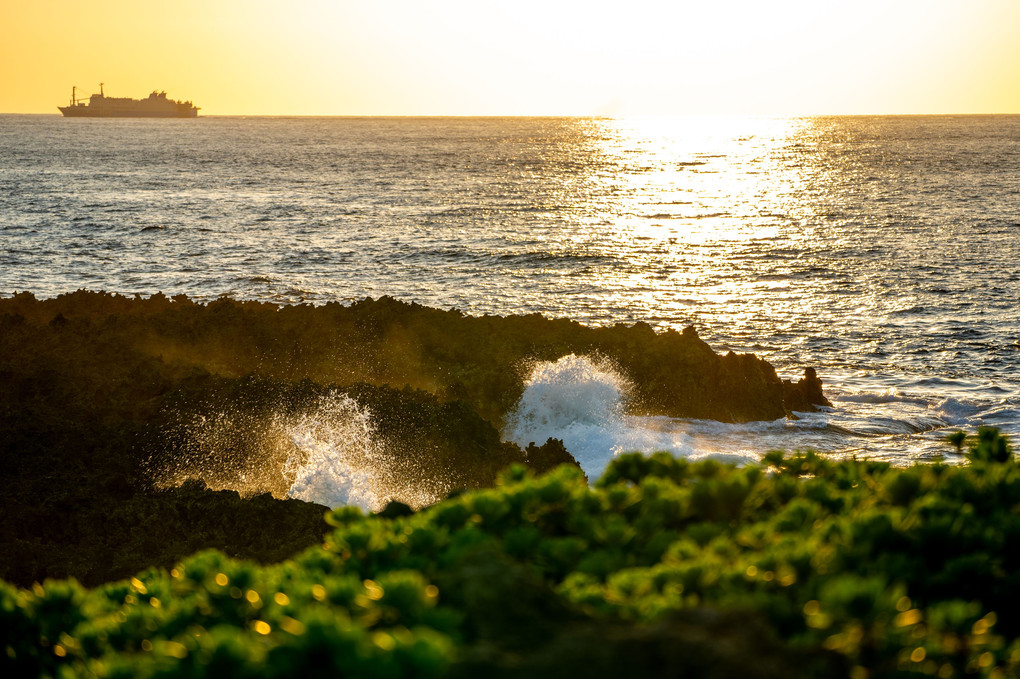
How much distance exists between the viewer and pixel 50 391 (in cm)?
1074

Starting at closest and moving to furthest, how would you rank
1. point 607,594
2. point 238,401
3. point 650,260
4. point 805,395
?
point 607,594
point 238,401
point 805,395
point 650,260

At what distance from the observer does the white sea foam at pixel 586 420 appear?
14.0m

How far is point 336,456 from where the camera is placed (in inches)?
411

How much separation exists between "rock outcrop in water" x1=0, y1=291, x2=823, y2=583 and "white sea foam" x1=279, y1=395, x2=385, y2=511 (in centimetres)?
6

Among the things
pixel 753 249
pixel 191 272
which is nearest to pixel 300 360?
pixel 191 272

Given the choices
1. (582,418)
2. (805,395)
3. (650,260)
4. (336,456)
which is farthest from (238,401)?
(650,260)

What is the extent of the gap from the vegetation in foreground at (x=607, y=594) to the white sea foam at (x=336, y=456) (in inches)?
238

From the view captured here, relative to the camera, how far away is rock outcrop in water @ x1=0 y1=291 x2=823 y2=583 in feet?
26.0

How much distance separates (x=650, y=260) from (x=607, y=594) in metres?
34.1

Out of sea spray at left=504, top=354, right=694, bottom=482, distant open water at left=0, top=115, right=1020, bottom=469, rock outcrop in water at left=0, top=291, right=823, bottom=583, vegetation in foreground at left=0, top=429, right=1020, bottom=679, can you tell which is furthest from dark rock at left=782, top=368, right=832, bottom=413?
vegetation in foreground at left=0, top=429, right=1020, bottom=679

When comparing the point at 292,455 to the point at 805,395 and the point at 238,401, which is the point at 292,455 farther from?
the point at 805,395

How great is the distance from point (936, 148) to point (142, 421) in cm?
12665

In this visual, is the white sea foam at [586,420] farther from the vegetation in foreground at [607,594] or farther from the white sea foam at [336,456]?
the vegetation in foreground at [607,594]

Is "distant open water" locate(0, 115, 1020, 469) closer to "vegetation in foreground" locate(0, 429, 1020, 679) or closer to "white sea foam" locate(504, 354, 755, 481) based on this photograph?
"white sea foam" locate(504, 354, 755, 481)
